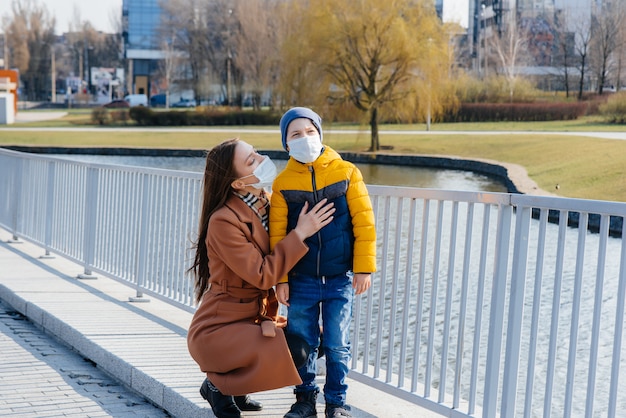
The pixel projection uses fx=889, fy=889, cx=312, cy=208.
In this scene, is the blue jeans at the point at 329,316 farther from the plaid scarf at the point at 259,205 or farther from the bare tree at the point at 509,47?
the bare tree at the point at 509,47

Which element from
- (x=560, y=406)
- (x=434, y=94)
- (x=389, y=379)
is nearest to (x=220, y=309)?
(x=389, y=379)

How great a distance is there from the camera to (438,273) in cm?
444

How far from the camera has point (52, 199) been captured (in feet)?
30.7

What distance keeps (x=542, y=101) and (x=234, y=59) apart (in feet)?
104

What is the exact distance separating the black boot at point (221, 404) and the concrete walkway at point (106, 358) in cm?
27

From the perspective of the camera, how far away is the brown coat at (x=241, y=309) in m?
3.90

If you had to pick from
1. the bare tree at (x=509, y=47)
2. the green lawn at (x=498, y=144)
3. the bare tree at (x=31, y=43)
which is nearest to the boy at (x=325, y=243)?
the green lawn at (x=498, y=144)

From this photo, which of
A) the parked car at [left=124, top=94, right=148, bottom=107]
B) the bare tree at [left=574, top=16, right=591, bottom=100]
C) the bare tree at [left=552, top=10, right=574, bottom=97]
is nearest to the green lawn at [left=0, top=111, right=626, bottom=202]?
the bare tree at [left=574, top=16, right=591, bottom=100]

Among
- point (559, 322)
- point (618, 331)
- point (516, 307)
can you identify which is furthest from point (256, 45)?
point (618, 331)

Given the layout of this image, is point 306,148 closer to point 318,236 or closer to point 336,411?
point 318,236

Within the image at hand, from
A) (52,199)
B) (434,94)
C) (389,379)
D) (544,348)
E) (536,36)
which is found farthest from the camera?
(536,36)

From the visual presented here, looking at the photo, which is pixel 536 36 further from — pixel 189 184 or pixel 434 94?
pixel 189 184

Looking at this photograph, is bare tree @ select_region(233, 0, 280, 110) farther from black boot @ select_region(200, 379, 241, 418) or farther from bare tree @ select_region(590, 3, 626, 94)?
black boot @ select_region(200, 379, 241, 418)

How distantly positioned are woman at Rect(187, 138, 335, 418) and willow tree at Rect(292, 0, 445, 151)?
132 ft
